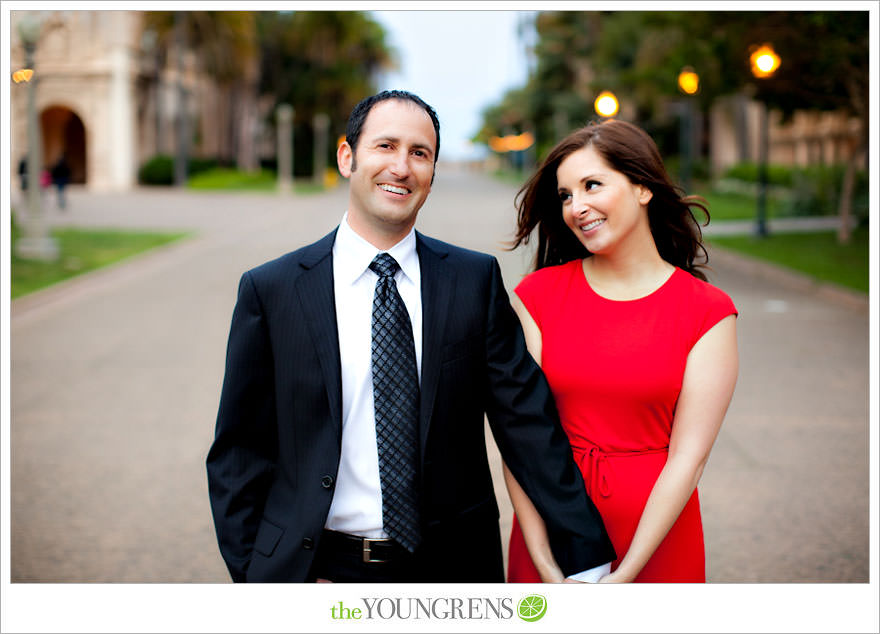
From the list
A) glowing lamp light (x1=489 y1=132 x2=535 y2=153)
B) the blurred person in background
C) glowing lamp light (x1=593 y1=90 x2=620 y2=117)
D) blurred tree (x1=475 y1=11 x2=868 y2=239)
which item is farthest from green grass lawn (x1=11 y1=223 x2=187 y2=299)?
glowing lamp light (x1=593 y1=90 x2=620 y2=117)

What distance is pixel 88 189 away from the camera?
41.5 meters

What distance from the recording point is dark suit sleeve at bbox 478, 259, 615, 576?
2.24 m

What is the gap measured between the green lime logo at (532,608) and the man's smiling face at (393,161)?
3.05 feet

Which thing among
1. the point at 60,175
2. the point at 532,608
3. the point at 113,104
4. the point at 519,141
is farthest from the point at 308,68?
the point at 532,608

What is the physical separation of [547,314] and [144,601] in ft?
3.85

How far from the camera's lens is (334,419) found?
2.13 metres

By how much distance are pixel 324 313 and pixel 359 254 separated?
0.16m

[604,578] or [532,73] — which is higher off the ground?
[532,73]

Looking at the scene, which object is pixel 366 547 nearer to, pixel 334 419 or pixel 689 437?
pixel 334 419

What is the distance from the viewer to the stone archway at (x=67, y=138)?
42719 millimetres

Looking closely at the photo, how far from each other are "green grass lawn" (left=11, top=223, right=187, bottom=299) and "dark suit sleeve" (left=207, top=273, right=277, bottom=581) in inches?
441

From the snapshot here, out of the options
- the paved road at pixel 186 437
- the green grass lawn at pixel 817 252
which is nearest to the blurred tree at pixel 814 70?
the green grass lawn at pixel 817 252

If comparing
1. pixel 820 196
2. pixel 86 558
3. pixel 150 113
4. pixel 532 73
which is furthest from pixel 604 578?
pixel 532 73

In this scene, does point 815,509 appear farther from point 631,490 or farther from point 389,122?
point 389,122
